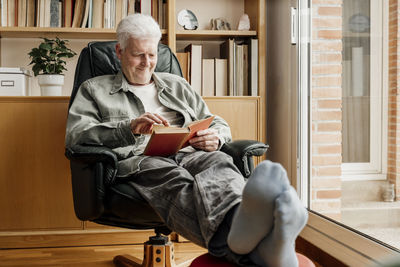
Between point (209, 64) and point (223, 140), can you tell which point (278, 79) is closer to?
point (209, 64)

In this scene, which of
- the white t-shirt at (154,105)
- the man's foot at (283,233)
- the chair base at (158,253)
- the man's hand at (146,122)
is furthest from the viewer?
the white t-shirt at (154,105)

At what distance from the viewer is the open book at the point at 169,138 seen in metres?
1.62

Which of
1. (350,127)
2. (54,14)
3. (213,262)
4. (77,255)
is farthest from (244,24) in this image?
(213,262)

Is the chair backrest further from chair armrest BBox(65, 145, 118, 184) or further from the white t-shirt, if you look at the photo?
chair armrest BBox(65, 145, 118, 184)

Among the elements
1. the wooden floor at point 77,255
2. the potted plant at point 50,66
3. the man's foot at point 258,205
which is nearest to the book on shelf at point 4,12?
the potted plant at point 50,66

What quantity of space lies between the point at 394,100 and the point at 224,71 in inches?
47.6

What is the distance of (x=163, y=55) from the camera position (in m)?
2.38

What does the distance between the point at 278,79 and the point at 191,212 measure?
162 cm

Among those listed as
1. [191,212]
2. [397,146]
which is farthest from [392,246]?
[191,212]

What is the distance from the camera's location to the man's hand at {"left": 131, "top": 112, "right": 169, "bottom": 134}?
1.71m

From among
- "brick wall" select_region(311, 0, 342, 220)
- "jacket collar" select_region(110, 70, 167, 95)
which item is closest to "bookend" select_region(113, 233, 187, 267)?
"jacket collar" select_region(110, 70, 167, 95)

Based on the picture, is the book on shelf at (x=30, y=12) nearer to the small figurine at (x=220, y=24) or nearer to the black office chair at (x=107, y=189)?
the small figurine at (x=220, y=24)

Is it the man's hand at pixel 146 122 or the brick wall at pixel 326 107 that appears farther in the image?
the brick wall at pixel 326 107

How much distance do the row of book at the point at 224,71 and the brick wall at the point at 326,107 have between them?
382 millimetres
